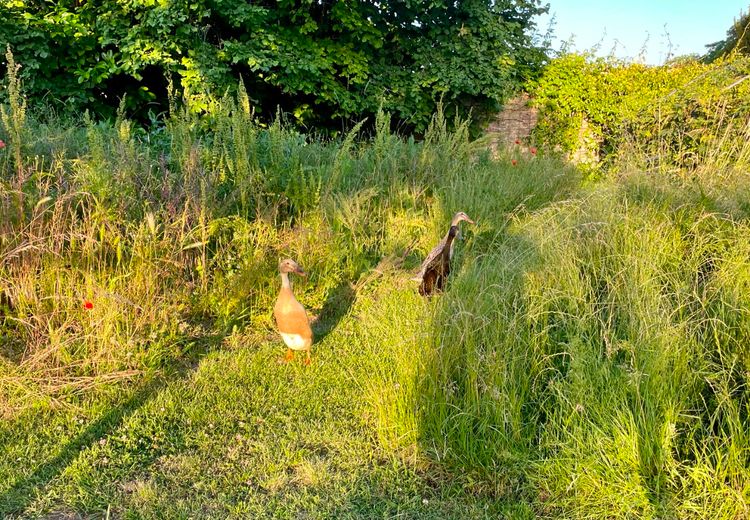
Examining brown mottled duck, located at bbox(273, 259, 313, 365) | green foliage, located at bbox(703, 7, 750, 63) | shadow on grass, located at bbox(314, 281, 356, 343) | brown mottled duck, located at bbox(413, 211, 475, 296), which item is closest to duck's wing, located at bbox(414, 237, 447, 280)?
brown mottled duck, located at bbox(413, 211, 475, 296)

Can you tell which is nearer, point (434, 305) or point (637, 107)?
point (434, 305)

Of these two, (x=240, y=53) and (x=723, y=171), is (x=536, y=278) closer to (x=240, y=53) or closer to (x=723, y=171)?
(x=723, y=171)

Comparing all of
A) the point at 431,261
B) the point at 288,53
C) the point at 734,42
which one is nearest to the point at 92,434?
the point at 431,261

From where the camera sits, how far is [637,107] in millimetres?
7836

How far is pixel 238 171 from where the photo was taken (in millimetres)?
4379

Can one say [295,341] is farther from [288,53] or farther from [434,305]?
[288,53]

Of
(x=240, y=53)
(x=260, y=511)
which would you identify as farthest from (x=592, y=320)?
(x=240, y=53)

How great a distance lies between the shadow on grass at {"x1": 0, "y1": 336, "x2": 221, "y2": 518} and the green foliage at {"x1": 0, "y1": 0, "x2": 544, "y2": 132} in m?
4.33

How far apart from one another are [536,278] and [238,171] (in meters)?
2.59

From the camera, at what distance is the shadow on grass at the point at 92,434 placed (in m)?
2.30

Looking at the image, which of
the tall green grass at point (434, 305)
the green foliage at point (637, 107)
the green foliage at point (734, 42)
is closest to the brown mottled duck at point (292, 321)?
the tall green grass at point (434, 305)

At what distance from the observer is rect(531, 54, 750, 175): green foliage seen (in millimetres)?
4949

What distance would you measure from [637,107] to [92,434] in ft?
26.6

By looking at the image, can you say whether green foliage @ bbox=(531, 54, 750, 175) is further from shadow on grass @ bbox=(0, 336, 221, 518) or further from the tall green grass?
shadow on grass @ bbox=(0, 336, 221, 518)
